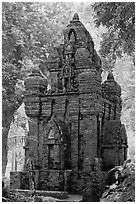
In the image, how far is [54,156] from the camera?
34.7ft

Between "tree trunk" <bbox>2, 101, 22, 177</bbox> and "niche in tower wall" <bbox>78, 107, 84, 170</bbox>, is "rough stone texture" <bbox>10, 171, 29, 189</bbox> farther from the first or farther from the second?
"tree trunk" <bbox>2, 101, 22, 177</bbox>

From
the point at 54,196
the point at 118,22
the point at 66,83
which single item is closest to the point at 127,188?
the point at 118,22

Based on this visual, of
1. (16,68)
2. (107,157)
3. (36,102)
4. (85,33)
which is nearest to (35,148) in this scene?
(36,102)

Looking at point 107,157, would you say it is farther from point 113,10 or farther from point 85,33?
point 113,10

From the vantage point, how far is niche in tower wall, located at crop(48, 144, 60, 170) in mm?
10523

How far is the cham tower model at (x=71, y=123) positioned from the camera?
10508mm

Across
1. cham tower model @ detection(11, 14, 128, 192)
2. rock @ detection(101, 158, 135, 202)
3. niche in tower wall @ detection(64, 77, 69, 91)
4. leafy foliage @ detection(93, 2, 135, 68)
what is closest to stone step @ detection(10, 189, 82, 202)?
cham tower model @ detection(11, 14, 128, 192)

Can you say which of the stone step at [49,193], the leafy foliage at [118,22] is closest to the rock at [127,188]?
the leafy foliage at [118,22]

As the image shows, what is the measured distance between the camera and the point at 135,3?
7770mm

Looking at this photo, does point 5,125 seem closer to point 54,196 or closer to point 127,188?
point 54,196

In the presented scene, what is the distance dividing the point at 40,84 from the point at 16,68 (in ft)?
23.6

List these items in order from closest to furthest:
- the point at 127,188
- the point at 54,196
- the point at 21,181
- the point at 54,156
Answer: the point at 127,188 → the point at 54,196 → the point at 54,156 → the point at 21,181

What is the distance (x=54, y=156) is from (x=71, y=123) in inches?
39.4

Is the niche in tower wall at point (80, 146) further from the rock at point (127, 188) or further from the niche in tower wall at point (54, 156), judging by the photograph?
the rock at point (127, 188)
